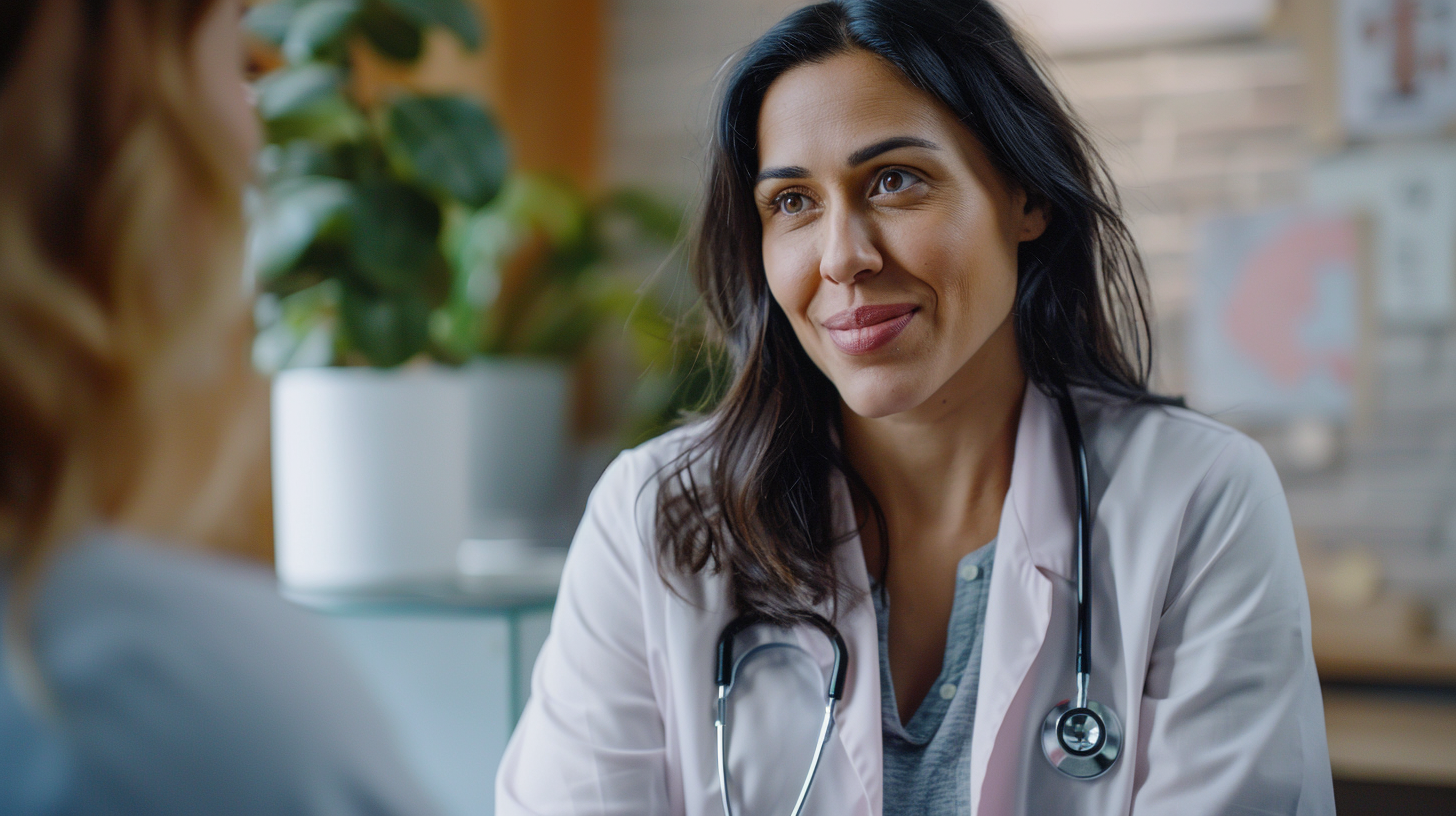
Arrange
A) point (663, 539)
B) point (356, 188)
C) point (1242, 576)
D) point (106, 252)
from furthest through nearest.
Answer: point (356, 188)
point (663, 539)
point (1242, 576)
point (106, 252)

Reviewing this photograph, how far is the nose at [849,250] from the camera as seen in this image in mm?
1108

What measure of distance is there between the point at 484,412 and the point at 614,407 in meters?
0.66

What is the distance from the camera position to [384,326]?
153cm

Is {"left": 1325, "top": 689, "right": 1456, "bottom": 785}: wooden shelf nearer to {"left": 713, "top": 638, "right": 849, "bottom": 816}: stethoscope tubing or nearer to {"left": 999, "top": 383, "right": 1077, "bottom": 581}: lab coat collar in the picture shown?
{"left": 999, "top": 383, "right": 1077, "bottom": 581}: lab coat collar

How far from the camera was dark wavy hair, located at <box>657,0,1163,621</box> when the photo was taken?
1.12 metres

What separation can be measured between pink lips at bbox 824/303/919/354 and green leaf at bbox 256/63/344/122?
867 mm

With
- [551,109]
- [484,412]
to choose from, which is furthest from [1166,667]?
[551,109]

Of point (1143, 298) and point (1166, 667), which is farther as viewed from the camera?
point (1143, 298)

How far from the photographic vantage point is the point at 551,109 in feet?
8.79

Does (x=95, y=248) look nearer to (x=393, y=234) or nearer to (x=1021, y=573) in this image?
(x=1021, y=573)

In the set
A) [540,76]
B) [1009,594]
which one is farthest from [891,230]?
[540,76]

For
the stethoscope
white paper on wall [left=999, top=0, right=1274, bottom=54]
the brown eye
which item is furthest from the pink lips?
white paper on wall [left=999, top=0, right=1274, bottom=54]

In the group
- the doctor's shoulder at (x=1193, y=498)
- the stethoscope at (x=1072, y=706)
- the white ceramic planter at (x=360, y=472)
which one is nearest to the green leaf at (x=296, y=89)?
the white ceramic planter at (x=360, y=472)

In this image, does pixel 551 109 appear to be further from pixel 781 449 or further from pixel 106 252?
pixel 106 252
